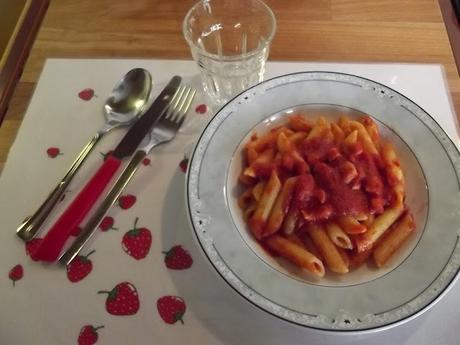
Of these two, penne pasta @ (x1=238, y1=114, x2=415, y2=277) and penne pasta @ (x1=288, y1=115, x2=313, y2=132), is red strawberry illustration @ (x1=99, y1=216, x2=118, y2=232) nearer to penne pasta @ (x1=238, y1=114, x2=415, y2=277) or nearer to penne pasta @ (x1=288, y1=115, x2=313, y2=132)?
penne pasta @ (x1=238, y1=114, x2=415, y2=277)

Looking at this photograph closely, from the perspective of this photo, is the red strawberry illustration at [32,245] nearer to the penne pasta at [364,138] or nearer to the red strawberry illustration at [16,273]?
the red strawberry illustration at [16,273]

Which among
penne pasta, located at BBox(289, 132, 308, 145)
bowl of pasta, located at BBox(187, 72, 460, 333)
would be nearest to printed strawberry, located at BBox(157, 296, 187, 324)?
bowl of pasta, located at BBox(187, 72, 460, 333)

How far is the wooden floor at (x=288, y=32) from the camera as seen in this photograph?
3.24 feet

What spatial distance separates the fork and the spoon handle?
3.0 inches

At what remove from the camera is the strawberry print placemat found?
646mm

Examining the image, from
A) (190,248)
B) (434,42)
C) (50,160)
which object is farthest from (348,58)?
(50,160)

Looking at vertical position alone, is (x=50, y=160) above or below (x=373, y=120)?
below

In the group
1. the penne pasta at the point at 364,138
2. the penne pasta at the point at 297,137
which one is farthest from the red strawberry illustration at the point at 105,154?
the penne pasta at the point at 364,138

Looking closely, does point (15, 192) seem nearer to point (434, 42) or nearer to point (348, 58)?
point (348, 58)

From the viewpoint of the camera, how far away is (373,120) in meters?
0.78

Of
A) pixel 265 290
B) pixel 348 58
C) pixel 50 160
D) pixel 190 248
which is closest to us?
pixel 265 290

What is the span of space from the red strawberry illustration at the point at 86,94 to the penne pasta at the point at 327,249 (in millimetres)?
545

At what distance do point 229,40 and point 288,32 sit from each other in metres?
0.14

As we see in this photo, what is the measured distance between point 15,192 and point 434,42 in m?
0.94
